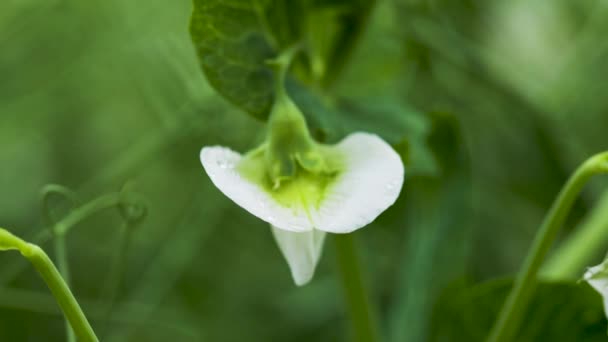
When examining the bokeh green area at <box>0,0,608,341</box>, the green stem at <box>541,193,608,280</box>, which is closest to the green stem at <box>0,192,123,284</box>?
the bokeh green area at <box>0,0,608,341</box>

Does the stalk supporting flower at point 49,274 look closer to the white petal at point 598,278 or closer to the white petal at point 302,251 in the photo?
the white petal at point 302,251

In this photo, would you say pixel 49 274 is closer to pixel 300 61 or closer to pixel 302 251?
pixel 302 251

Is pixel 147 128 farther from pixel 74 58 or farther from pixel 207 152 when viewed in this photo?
pixel 207 152

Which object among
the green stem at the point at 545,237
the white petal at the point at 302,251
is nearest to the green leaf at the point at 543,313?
the green stem at the point at 545,237

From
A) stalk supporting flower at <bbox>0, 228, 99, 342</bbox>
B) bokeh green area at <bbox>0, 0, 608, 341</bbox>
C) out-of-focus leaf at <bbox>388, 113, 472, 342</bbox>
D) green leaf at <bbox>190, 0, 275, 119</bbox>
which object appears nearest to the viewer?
stalk supporting flower at <bbox>0, 228, 99, 342</bbox>

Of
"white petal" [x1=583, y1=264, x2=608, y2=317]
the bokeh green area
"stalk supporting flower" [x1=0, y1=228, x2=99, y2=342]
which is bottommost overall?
the bokeh green area

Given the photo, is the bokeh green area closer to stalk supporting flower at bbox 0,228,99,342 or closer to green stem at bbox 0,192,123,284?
green stem at bbox 0,192,123,284
